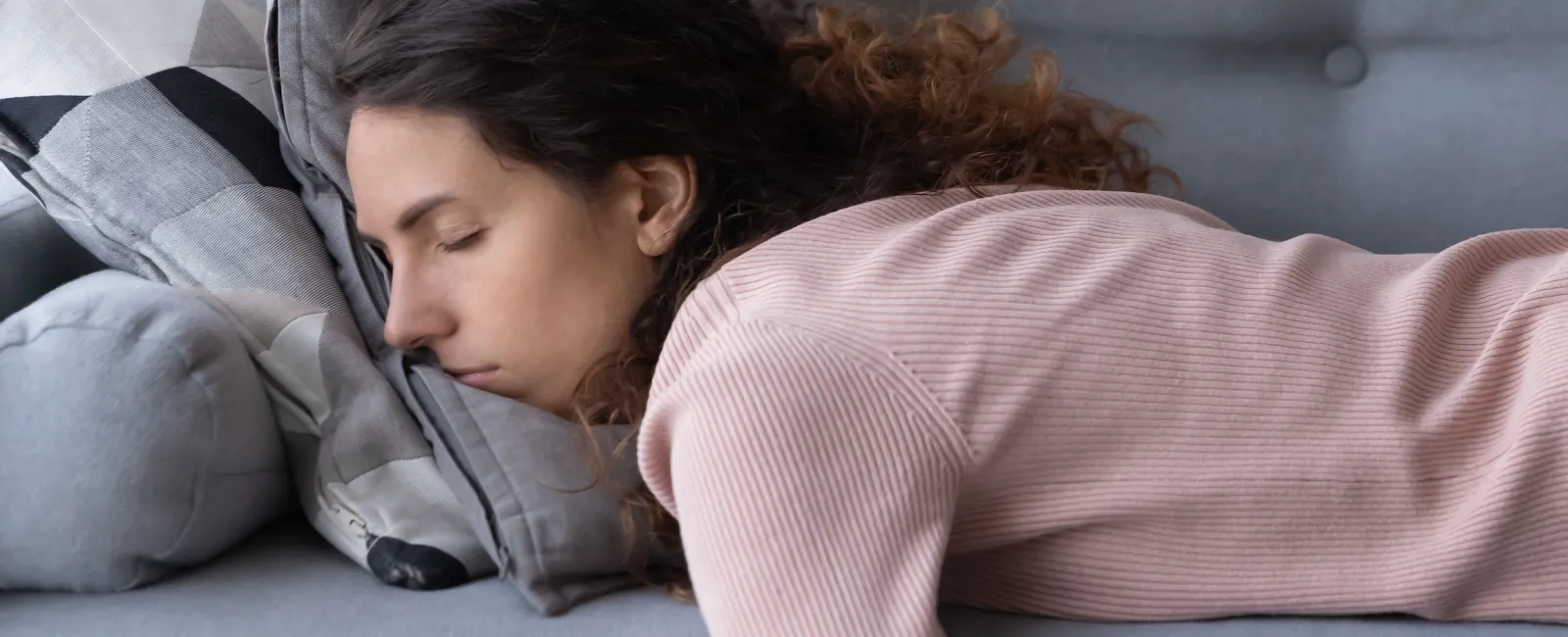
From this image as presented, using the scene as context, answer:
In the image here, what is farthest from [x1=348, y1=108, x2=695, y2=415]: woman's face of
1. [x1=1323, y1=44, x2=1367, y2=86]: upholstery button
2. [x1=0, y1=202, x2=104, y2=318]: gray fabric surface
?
[x1=1323, y1=44, x2=1367, y2=86]: upholstery button

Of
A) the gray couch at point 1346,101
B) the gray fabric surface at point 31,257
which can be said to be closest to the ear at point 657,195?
the gray fabric surface at point 31,257

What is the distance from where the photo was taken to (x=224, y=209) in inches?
40.6

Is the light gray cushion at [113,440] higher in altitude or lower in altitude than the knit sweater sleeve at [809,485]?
lower

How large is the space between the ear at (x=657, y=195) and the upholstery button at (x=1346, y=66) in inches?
31.2

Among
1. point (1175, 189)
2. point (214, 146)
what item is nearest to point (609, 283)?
point (214, 146)

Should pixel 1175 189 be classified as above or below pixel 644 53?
below

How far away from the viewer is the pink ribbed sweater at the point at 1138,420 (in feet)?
2.32

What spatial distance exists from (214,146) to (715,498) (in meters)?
0.62

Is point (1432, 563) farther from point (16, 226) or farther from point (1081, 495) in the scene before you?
point (16, 226)

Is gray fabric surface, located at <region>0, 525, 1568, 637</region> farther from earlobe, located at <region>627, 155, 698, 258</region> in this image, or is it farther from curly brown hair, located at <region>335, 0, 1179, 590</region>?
earlobe, located at <region>627, 155, 698, 258</region>

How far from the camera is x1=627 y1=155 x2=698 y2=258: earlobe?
3.18 feet

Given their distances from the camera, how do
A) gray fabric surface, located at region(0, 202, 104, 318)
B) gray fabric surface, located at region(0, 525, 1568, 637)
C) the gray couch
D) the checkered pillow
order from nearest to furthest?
1. gray fabric surface, located at region(0, 525, 1568, 637)
2. the checkered pillow
3. gray fabric surface, located at region(0, 202, 104, 318)
4. the gray couch

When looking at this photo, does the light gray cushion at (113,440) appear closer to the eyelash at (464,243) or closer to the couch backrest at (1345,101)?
the eyelash at (464,243)

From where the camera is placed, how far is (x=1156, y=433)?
0.77 meters
